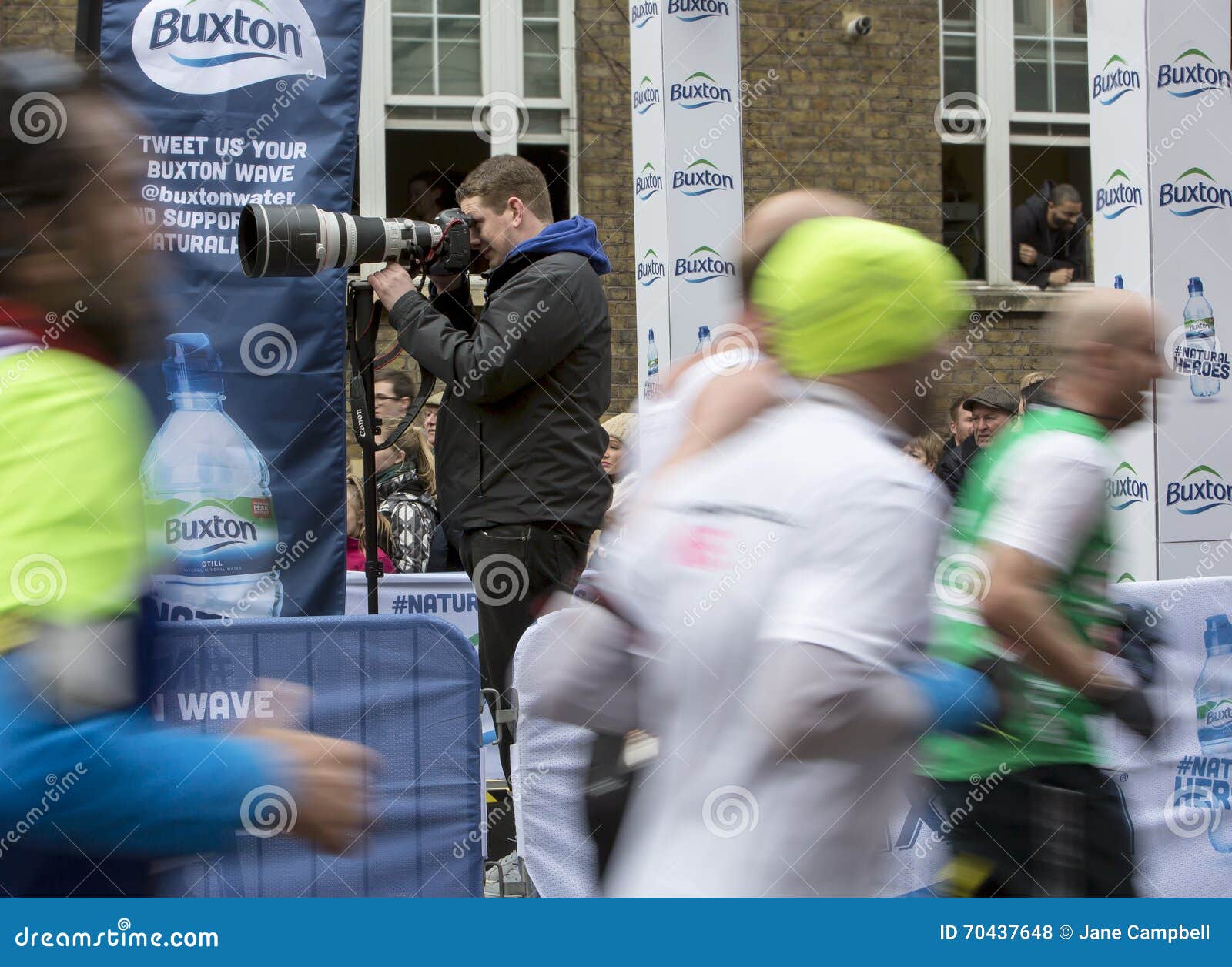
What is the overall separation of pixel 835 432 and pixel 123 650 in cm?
82

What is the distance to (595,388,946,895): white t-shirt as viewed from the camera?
1.54 metres

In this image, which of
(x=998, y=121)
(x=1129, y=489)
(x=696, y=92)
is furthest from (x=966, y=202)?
(x=1129, y=489)

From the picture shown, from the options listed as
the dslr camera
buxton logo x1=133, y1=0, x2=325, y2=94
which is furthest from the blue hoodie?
buxton logo x1=133, y1=0, x2=325, y2=94

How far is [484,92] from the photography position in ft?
36.3

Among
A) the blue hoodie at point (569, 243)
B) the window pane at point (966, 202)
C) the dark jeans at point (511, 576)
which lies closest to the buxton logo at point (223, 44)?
Result: the blue hoodie at point (569, 243)

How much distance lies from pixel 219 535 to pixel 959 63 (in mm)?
8792

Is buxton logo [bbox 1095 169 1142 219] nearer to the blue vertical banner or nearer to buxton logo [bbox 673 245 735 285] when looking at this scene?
buxton logo [bbox 673 245 735 285]

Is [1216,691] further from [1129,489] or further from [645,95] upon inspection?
[645,95]

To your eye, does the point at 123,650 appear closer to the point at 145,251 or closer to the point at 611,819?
the point at 145,251

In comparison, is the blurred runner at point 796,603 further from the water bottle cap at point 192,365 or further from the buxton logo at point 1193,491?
the buxton logo at point 1193,491

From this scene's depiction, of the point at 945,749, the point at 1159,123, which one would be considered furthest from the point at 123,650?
the point at 1159,123

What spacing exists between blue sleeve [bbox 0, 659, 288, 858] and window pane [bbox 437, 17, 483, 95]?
10.1 m

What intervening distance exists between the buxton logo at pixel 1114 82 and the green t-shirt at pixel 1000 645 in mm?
3814

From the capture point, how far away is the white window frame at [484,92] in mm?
10836
